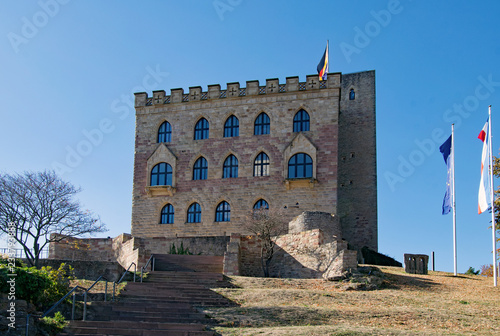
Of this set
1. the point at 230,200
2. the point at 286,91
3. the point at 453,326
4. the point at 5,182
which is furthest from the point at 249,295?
the point at 286,91

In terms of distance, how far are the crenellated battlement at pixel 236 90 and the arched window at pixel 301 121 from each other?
1.45m

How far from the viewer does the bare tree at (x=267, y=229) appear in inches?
1131

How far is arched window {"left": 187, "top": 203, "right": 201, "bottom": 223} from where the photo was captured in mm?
35938

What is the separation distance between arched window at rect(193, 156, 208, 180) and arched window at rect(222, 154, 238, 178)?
1.20 meters

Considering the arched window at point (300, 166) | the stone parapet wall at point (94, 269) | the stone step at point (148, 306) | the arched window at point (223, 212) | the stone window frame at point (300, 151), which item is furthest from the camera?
the arched window at point (223, 212)

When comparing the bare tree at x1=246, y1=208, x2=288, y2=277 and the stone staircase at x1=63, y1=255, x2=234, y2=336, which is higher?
the bare tree at x1=246, y1=208, x2=288, y2=277

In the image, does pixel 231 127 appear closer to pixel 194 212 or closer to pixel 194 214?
pixel 194 212

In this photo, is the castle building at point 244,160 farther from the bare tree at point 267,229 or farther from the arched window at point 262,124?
the bare tree at point 267,229

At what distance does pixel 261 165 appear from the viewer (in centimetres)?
3556

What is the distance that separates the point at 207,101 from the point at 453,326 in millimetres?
23926

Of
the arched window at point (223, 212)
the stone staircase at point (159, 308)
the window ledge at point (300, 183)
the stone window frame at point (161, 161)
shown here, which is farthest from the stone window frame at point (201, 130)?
the stone staircase at point (159, 308)

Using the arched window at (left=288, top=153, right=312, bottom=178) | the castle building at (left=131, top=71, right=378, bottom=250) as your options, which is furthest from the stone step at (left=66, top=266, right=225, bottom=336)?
the arched window at (left=288, top=153, right=312, bottom=178)

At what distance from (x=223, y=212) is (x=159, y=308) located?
682 inches

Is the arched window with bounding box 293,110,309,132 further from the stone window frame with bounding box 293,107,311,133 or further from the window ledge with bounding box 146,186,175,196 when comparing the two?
the window ledge with bounding box 146,186,175,196
